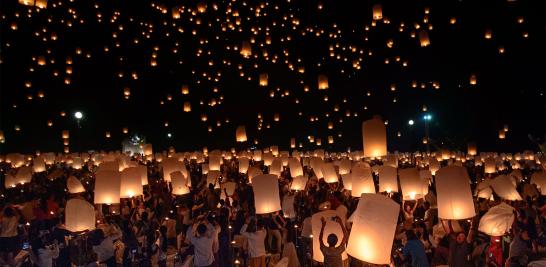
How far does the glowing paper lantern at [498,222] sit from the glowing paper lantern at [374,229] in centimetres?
275

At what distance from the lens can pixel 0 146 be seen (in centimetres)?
2669

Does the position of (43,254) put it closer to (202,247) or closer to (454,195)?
(202,247)

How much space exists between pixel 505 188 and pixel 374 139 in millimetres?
2338

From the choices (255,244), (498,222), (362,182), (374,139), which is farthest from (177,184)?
(498,222)

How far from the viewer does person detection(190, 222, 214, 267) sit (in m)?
7.41

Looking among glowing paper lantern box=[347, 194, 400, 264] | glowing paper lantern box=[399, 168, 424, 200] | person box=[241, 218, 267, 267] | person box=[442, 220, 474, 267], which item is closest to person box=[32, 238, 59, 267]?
person box=[241, 218, 267, 267]

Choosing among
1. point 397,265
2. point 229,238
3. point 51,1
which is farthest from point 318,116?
point 397,265

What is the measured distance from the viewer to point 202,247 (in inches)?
293

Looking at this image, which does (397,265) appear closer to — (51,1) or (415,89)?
(51,1)

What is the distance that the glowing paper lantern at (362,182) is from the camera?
10117mm

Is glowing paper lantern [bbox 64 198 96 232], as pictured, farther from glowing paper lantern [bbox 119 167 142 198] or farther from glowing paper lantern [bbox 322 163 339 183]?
glowing paper lantern [bbox 322 163 339 183]

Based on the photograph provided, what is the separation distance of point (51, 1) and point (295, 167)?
41.7ft

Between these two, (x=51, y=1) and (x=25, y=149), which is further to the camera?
(x=25, y=149)

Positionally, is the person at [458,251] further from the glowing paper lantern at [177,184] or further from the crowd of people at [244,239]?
the glowing paper lantern at [177,184]
